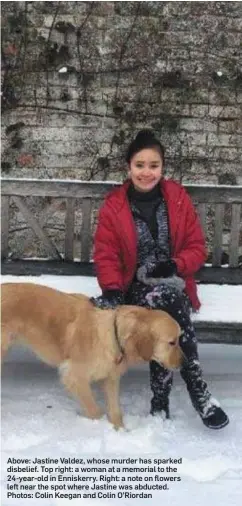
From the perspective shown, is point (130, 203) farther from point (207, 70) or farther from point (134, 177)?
point (207, 70)

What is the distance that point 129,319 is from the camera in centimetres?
321

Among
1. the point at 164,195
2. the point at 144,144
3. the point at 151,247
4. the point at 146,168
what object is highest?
the point at 144,144

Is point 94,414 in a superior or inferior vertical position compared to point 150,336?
inferior

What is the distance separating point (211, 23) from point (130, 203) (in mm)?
3380

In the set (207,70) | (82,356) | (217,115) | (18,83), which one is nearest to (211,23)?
(207,70)

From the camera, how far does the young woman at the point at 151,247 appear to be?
3.45 meters

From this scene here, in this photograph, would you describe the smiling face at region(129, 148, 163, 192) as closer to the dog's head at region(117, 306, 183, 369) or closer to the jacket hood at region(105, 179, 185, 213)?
the jacket hood at region(105, 179, 185, 213)

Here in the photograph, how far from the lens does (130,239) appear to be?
360cm

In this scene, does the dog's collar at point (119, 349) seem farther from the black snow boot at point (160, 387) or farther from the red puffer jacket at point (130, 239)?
the red puffer jacket at point (130, 239)

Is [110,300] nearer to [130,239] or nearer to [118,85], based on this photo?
[130,239]

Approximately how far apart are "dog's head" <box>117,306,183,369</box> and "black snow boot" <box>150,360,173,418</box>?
0.64 ft

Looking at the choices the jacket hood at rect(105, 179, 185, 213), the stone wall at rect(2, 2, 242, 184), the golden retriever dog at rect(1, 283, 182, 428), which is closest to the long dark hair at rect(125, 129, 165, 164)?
the jacket hood at rect(105, 179, 185, 213)

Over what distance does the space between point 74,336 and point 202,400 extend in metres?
0.68

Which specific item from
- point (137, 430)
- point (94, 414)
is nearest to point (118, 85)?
point (94, 414)
